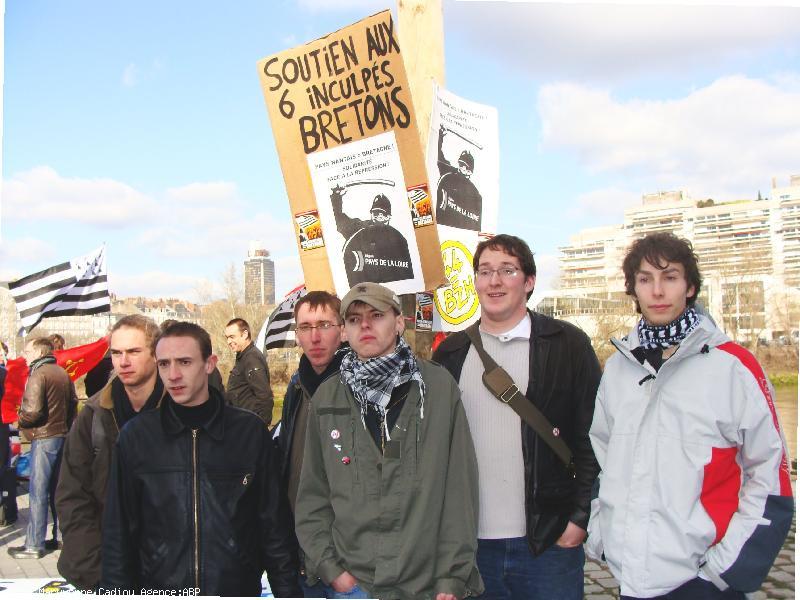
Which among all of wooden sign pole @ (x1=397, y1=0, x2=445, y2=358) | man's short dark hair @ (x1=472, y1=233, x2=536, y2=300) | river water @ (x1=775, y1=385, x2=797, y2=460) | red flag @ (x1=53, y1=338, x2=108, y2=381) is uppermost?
wooden sign pole @ (x1=397, y1=0, x2=445, y2=358)

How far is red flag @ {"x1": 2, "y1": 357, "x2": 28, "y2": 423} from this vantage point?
8.02 meters

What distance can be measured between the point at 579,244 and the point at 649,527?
136422 millimetres

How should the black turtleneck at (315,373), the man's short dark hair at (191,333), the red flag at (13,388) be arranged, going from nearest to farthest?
the man's short dark hair at (191,333) → the black turtleneck at (315,373) → the red flag at (13,388)

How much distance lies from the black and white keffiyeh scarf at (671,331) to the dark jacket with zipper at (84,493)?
2.36 metres

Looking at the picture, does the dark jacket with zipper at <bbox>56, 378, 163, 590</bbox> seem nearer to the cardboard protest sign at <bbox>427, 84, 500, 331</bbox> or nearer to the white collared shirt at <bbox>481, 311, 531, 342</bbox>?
the white collared shirt at <bbox>481, 311, 531, 342</bbox>

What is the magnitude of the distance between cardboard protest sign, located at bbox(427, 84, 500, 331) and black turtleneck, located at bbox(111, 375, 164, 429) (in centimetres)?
210

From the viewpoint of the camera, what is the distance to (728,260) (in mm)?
56562

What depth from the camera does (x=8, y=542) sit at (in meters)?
7.77

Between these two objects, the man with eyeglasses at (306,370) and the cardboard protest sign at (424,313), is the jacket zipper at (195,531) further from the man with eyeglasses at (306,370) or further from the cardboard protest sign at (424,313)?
the cardboard protest sign at (424,313)

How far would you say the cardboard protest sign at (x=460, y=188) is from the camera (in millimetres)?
4871

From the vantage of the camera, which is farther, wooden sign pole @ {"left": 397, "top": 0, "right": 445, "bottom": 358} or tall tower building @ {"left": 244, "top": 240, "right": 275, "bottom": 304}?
tall tower building @ {"left": 244, "top": 240, "right": 275, "bottom": 304}

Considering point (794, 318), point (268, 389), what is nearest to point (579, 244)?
point (794, 318)

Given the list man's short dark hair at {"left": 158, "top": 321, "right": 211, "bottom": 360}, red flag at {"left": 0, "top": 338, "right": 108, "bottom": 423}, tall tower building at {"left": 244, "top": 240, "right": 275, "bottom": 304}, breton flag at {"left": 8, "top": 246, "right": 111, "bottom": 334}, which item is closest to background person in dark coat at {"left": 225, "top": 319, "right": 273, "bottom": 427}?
red flag at {"left": 0, "top": 338, "right": 108, "bottom": 423}

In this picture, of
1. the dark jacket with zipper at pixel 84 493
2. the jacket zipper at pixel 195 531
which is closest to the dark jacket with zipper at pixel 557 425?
the jacket zipper at pixel 195 531
